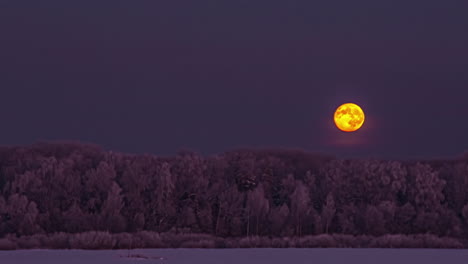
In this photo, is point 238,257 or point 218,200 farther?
point 218,200

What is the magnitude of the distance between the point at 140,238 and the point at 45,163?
9135 mm

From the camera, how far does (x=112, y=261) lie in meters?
15.8

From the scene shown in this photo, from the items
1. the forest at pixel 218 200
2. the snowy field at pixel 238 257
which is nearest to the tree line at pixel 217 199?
the forest at pixel 218 200

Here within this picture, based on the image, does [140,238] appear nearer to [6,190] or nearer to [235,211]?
[235,211]

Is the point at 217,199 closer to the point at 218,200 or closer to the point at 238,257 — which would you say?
the point at 218,200

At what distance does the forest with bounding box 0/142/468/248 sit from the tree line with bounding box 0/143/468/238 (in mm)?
38

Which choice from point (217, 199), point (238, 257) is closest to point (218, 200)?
point (217, 199)

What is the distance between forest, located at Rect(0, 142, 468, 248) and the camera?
28.2 meters

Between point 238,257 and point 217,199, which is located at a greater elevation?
point 217,199

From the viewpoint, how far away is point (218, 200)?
31.1m

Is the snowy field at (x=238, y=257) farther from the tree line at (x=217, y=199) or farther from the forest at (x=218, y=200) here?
the tree line at (x=217, y=199)

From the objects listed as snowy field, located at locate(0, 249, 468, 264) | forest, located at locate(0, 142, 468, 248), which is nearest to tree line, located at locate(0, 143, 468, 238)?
forest, located at locate(0, 142, 468, 248)

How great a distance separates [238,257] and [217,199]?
14.2m

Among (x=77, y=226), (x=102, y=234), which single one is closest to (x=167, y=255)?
(x=102, y=234)
